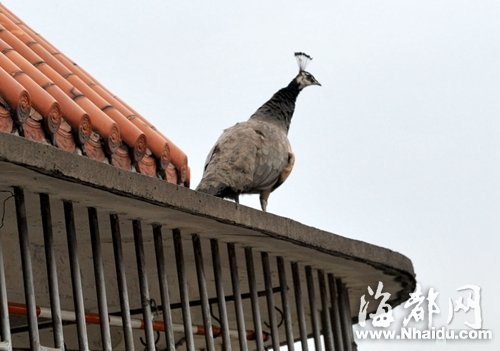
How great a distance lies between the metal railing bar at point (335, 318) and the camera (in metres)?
7.71

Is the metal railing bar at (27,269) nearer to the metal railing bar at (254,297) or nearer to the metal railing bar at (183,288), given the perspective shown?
the metal railing bar at (183,288)

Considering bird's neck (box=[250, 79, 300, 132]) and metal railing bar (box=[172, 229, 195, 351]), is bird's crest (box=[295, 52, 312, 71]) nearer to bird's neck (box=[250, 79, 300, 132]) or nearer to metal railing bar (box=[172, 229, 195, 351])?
bird's neck (box=[250, 79, 300, 132])

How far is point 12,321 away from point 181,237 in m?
1.30

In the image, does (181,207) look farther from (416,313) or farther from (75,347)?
(416,313)

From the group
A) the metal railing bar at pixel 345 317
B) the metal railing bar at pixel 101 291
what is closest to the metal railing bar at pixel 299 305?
the metal railing bar at pixel 345 317

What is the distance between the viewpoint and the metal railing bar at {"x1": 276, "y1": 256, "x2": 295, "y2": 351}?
7129mm

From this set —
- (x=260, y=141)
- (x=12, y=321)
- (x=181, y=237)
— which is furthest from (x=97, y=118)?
(x=260, y=141)

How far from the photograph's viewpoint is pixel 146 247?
6801 mm

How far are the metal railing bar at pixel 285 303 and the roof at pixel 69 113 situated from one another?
63 centimetres

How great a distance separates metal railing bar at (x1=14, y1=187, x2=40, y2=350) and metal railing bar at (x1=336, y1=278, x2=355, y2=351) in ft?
8.69

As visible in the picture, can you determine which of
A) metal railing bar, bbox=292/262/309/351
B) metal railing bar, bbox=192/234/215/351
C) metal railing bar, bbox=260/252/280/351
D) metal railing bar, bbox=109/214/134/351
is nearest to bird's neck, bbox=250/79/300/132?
metal railing bar, bbox=292/262/309/351

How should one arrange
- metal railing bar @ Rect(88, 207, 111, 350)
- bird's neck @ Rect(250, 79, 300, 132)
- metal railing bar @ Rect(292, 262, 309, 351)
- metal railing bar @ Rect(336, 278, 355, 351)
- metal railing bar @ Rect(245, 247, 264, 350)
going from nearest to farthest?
metal railing bar @ Rect(88, 207, 111, 350) < metal railing bar @ Rect(245, 247, 264, 350) < metal railing bar @ Rect(292, 262, 309, 351) < metal railing bar @ Rect(336, 278, 355, 351) < bird's neck @ Rect(250, 79, 300, 132)

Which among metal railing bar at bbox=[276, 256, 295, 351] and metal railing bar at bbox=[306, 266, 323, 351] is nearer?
metal railing bar at bbox=[276, 256, 295, 351]

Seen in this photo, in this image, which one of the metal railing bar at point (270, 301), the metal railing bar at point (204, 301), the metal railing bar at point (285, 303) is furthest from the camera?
the metal railing bar at point (285, 303)
